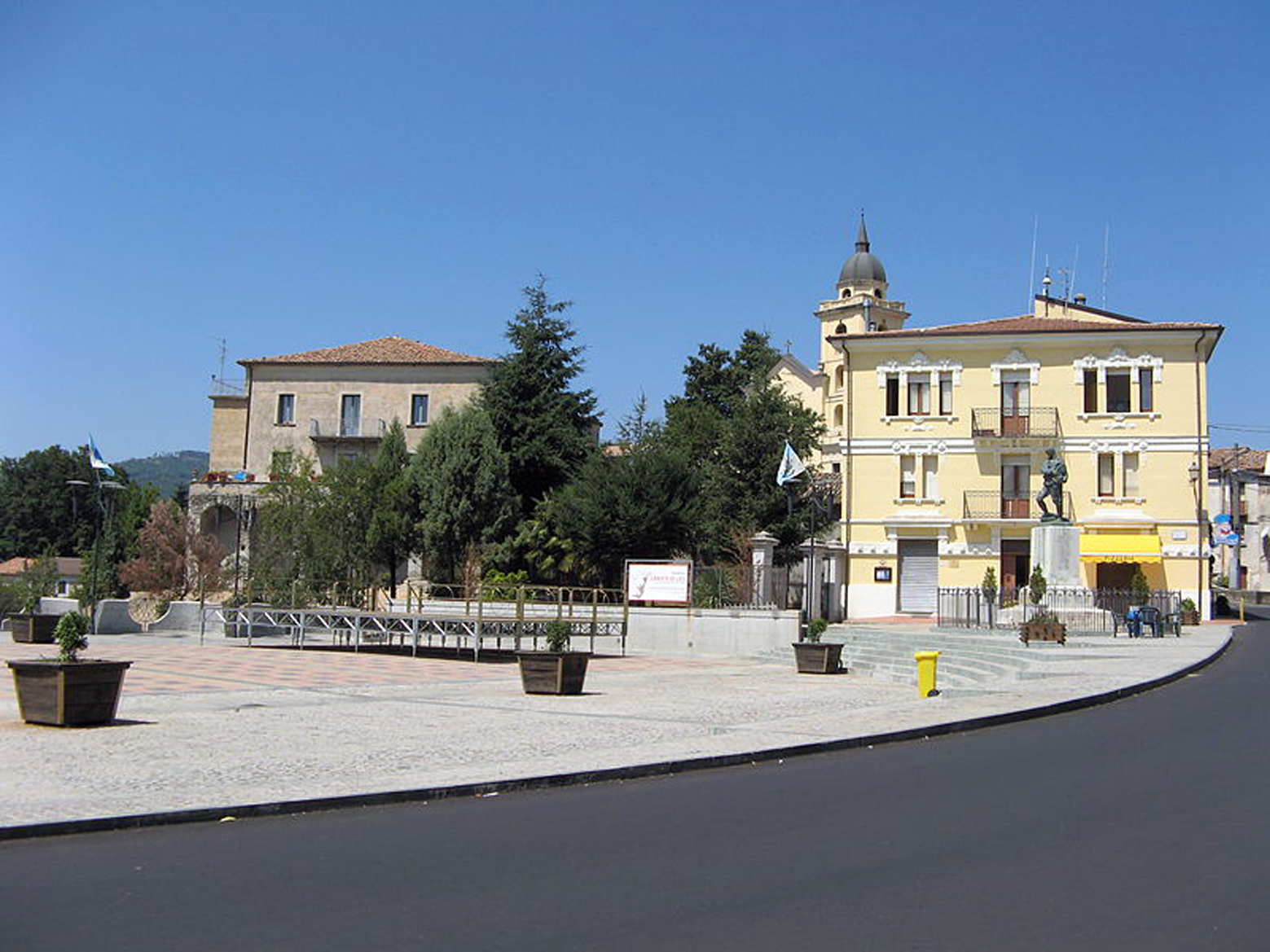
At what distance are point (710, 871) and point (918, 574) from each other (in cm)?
4407

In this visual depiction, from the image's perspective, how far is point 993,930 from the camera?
19.2 ft

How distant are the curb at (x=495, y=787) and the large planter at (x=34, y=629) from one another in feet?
80.5

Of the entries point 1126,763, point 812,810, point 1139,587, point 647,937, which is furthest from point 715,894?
point 1139,587

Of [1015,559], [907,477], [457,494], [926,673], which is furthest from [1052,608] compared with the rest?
[457,494]

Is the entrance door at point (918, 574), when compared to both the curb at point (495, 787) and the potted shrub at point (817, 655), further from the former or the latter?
the curb at point (495, 787)

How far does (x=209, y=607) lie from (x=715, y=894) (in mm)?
32507

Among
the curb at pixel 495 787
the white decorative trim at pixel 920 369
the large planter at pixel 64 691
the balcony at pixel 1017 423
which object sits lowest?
the curb at pixel 495 787

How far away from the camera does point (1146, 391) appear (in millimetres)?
48594

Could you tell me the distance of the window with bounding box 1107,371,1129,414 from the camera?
48.8 m

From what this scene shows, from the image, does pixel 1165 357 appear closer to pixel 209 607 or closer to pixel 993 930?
pixel 209 607

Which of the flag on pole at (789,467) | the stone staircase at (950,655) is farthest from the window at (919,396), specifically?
the stone staircase at (950,655)

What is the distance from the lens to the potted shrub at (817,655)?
2364 cm

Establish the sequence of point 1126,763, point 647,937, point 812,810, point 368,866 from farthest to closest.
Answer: point 1126,763
point 812,810
point 368,866
point 647,937

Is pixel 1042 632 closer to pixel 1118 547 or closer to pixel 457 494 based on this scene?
pixel 1118 547
